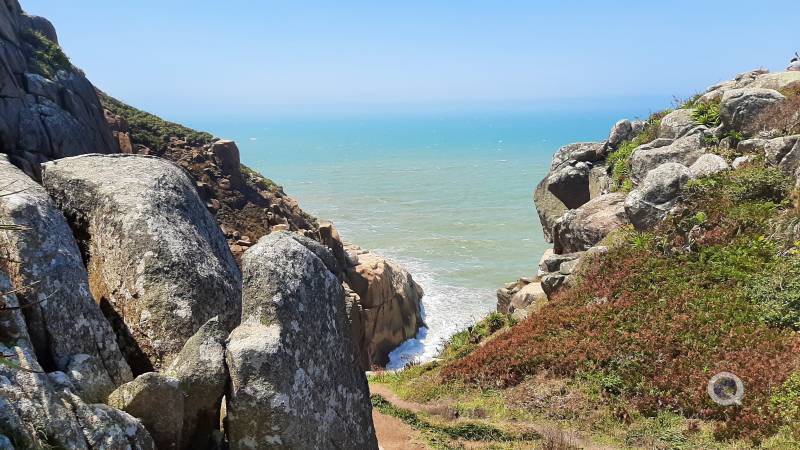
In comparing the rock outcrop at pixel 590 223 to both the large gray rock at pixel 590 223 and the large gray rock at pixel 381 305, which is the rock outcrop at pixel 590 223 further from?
the large gray rock at pixel 381 305

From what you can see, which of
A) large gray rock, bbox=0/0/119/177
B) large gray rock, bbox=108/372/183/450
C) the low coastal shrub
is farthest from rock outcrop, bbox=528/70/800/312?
large gray rock, bbox=0/0/119/177

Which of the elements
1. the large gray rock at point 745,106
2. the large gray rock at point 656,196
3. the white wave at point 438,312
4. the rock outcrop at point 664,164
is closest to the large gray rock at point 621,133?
the rock outcrop at point 664,164

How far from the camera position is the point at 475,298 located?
5253cm

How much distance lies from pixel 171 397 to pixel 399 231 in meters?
73.9

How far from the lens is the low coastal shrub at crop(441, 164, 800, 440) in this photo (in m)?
16.2

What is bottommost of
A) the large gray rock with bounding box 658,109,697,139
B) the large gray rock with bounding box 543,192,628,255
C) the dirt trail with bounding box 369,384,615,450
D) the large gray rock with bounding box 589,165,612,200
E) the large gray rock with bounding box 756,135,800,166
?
the dirt trail with bounding box 369,384,615,450

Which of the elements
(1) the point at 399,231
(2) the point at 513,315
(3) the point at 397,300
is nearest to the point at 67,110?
(3) the point at 397,300

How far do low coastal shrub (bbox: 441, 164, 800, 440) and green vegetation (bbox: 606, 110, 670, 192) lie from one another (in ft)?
24.9

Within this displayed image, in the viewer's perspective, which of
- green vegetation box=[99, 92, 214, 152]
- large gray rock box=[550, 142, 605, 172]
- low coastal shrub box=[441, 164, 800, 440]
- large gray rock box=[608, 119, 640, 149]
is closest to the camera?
low coastal shrub box=[441, 164, 800, 440]

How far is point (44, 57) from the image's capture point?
43625 millimetres

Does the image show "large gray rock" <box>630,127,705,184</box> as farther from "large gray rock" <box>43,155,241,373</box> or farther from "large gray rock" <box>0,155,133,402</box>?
"large gray rock" <box>0,155,133,402</box>

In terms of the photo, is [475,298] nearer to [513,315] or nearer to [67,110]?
[513,315]

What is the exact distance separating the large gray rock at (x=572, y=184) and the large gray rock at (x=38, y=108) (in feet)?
97.7

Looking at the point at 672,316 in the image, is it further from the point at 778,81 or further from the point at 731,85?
the point at 731,85
